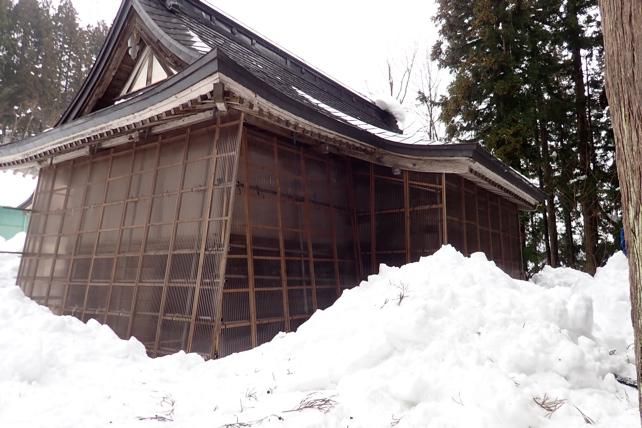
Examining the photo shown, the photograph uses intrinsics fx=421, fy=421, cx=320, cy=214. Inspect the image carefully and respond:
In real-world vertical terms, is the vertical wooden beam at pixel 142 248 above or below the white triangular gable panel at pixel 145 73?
below

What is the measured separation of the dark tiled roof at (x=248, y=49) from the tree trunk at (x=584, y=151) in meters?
6.10

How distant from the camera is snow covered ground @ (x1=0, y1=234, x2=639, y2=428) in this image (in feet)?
7.83

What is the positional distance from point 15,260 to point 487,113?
13.3 m

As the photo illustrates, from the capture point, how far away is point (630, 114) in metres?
1.84

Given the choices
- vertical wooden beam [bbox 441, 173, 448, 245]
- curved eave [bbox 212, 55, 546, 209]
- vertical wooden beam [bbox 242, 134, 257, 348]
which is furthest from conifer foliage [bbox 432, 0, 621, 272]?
vertical wooden beam [bbox 242, 134, 257, 348]

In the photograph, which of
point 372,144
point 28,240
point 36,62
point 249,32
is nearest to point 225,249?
point 372,144

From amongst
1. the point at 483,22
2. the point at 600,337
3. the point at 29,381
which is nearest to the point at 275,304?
the point at 29,381

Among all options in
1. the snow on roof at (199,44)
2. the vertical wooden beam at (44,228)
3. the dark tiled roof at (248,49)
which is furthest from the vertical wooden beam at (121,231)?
the vertical wooden beam at (44,228)

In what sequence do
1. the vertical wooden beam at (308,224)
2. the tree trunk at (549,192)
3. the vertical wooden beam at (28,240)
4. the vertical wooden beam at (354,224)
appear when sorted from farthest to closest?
the tree trunk at (549,192) → the vertical wooden beam at (28,240) → the vertical wooden beam at (354,224) → the vertical wooden beam at (308,224)

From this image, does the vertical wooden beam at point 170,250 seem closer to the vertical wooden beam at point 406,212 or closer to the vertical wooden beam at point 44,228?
the vertical wooden beam at point 406,212

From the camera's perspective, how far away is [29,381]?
3547mm

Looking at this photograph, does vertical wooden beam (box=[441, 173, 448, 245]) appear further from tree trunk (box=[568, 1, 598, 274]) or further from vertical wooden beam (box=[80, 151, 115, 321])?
tree trunk (box=[568, 1, 598, 274])

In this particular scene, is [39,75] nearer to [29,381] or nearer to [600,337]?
[29,381]

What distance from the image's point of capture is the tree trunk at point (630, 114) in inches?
70.9
